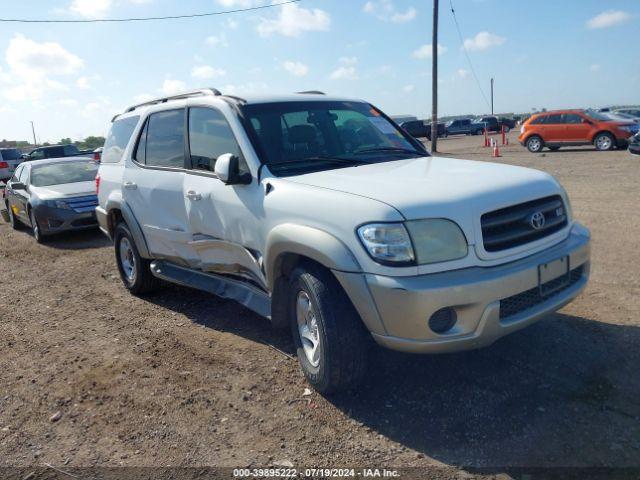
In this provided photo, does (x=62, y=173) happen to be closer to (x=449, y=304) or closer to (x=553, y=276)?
(x=449, y=304)

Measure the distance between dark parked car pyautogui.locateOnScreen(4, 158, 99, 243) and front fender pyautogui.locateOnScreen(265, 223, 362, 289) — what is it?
7.06 metres

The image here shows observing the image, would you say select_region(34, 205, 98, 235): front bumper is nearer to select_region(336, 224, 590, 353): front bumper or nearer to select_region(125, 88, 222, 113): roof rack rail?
select_region(125, 88, 222, 113): roof rack rail

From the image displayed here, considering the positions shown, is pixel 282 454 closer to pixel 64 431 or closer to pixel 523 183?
pixel 64 431

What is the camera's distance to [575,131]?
20.5 m

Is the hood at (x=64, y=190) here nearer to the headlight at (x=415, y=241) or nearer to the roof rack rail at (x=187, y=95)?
the roof rack rail at (x=187, y=95)

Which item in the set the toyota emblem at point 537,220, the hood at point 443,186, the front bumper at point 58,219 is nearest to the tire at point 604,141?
the front bumper at point 58,219

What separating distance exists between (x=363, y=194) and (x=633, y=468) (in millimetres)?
1929

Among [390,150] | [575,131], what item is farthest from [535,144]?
[390,150]

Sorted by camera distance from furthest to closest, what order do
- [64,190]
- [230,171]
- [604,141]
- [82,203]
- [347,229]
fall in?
[604,141] < [64,190] < [82,203] < [230,171] < [347,229]

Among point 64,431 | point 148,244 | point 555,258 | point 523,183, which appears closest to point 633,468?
point 555,258

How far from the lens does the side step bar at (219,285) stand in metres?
4.12

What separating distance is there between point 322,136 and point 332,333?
178 centimetres

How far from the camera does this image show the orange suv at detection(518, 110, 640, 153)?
19.7 meters

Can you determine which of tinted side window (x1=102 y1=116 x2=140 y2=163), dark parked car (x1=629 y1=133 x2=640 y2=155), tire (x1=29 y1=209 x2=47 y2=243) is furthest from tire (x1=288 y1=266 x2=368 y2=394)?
dark parked car (x1=629 y1=133 x2=640 y2=155)
